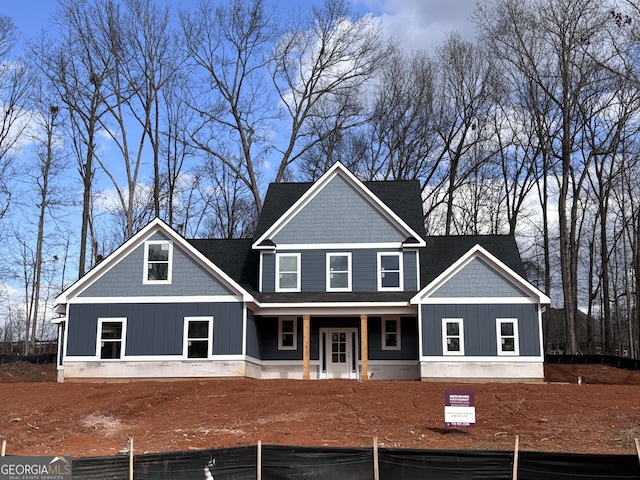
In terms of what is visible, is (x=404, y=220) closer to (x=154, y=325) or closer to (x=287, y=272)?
(x=287, y=272)

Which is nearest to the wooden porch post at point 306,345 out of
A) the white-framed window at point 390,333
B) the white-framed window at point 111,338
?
the white-framed window at point 390,333

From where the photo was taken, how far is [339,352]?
94.0ft

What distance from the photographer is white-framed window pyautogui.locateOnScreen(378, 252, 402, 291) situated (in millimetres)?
28422

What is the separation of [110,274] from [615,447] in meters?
18.0

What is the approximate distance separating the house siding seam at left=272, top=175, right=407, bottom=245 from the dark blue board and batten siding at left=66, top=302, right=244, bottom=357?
4.33m

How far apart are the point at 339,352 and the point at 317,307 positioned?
2.76 meters

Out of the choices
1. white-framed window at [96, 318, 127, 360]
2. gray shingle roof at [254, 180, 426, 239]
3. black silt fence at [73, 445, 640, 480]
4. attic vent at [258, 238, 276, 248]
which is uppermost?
gray shingle roof at [254, 180, 426, 239]

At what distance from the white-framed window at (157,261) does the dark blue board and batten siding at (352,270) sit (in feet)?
13.0

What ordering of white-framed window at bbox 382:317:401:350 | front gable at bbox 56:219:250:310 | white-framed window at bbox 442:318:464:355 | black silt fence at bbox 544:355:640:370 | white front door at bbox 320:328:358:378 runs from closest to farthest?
white-framed window at bbox 442:318:464:355, front gable at bbox 56:219:250:310, white-framed window at bbox 382:317:401:350, white front door at bbox 320:328:358:378, black silt fence at bbox 544:355:640:370

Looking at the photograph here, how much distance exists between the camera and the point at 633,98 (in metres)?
37.1

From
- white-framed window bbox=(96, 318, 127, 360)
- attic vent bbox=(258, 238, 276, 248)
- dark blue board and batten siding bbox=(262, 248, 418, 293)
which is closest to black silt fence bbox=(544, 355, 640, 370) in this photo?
dark blue board and batten siding bbox=(262, 248, 418, 293)

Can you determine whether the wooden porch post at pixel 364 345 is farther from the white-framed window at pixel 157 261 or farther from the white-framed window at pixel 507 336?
the white-framed window at pixel 157 261

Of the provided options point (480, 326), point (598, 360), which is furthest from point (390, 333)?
point (598, 360)

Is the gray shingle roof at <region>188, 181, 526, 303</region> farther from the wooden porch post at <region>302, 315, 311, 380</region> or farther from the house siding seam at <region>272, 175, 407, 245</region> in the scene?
the house siding seam at <region>272, 175, 407, 245</region>
